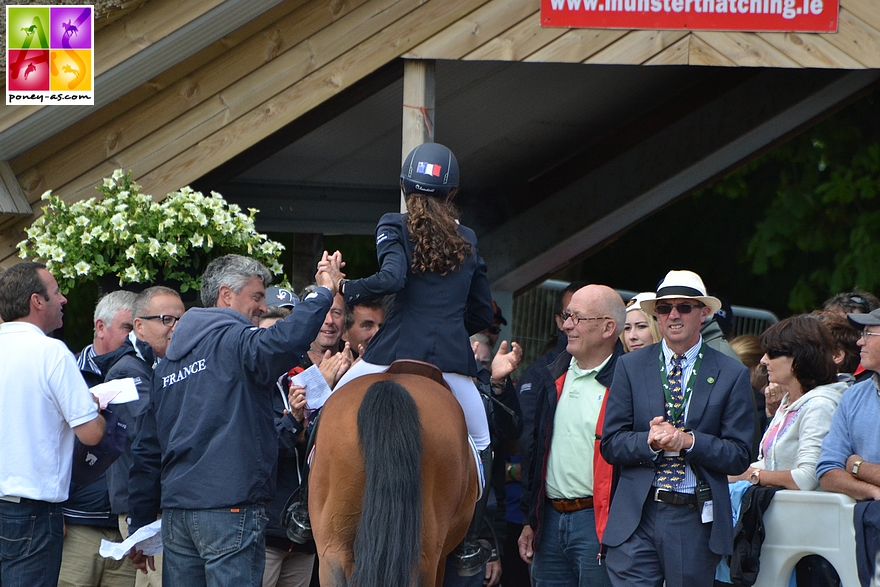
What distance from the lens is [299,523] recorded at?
4836 mm

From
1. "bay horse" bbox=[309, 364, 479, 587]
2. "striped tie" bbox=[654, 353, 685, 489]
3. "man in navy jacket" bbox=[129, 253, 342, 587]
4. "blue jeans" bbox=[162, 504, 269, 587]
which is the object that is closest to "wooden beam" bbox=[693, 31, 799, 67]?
"striped tie" bbox=[654, 353, 685, 489]

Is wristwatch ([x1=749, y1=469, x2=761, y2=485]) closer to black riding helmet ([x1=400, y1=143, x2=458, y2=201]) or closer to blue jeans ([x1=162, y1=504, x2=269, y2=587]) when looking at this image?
black riding helmet ([x1=400, y1=143, x2=458, y2=201])

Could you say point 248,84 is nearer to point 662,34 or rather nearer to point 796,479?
point 662,34

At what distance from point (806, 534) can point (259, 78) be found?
4202 mm

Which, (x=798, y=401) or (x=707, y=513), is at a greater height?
(x=798, y=401)

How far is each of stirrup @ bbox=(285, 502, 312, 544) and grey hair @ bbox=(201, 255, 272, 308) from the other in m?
1.06

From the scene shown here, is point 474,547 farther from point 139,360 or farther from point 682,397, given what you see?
point 139,360

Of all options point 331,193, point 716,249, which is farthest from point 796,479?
point 716,249

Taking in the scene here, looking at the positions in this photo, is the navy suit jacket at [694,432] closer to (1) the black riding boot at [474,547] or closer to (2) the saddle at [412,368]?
(1) the black riding boot at [474,547]

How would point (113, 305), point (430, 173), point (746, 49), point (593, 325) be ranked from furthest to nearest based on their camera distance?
1. point (746, 49)
2. point (113, 305)
3. point (593, 325)
4. point (430, 173)

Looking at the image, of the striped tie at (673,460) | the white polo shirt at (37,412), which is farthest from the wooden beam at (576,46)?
the white polo shirt at (37,412)

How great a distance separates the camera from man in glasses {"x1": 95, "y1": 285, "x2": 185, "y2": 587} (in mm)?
5410

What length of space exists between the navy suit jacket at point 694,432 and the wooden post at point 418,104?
2.34 meters

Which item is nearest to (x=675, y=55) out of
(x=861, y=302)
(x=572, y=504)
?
(x=861, y=302)
